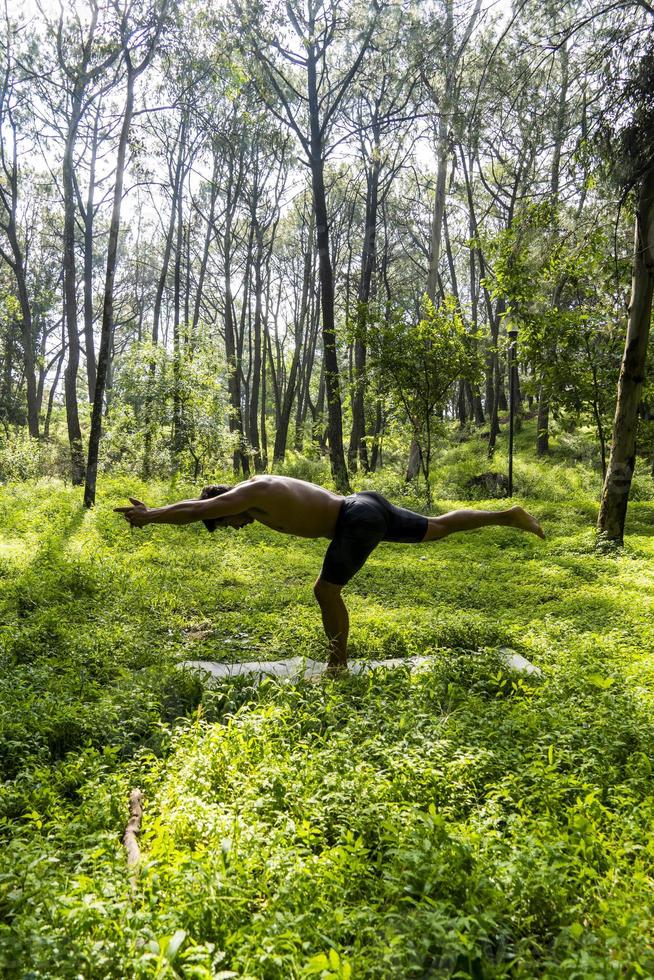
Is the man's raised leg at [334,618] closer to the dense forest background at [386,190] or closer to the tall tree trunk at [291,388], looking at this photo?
the dense forest background at [386,190]

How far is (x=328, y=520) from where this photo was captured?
469 centimetres

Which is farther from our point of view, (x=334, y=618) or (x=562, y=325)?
(x=562, y=325)

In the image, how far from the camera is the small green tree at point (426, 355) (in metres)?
12.0

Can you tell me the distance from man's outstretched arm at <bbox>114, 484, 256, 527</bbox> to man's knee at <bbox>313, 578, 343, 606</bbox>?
2.99 feet

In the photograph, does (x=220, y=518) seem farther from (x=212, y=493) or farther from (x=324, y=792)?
(x=324, y=792)

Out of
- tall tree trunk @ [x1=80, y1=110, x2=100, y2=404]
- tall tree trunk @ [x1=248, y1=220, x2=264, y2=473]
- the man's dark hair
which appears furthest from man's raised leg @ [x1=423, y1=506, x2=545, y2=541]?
tall tree trunk @ [x1=248, y1=220, x2=264, y2=473]

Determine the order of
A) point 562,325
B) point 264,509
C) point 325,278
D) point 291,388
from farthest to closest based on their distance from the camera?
point 291,388 < point 325,278 < point 562,325 < point 264,509

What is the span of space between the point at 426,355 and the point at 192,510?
8959 millimetres

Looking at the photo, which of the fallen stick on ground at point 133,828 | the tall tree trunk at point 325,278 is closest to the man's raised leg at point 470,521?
the fallen stick on ground at point 133,828

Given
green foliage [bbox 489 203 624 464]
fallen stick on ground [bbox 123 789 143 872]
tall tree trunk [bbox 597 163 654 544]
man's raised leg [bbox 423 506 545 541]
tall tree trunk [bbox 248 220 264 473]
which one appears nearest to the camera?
fallen stick on ground [bbox 123 789 143 872]

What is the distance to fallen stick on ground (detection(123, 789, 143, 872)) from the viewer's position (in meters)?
2.47

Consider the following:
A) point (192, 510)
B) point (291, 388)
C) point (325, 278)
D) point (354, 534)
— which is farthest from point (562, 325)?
point (291, 388)

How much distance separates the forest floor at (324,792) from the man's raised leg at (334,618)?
1.14ft

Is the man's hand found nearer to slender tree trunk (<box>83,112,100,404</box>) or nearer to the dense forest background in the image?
the dense forest background
